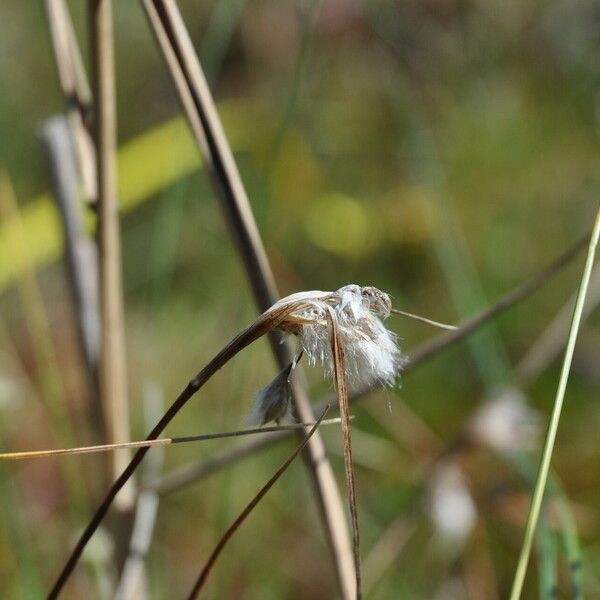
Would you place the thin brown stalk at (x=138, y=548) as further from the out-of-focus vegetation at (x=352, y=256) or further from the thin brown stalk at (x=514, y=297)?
the thin brown stalk at (x=514, y=297)

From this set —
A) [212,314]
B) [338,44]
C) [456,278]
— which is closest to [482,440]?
[456,278]

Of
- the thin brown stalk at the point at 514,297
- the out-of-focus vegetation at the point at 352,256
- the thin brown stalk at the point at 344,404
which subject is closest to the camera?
the thin brown stalk at the point at 344,404

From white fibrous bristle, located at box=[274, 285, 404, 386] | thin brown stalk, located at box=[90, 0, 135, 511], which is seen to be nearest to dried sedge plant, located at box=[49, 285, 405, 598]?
white fibrous bristle, located at box=[274, 285, 404, 386]

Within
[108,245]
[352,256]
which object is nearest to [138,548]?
[108,245]

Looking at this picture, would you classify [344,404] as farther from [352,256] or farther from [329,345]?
[352,256]

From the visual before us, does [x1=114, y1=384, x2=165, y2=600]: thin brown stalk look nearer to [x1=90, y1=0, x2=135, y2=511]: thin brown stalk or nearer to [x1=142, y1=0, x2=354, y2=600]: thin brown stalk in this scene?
[x1=90, y1=0, x2=135, y2=511]: thin brown stalk

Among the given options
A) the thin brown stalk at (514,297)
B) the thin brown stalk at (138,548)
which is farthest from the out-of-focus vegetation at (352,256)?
the thin brown stalk at (514,297)
